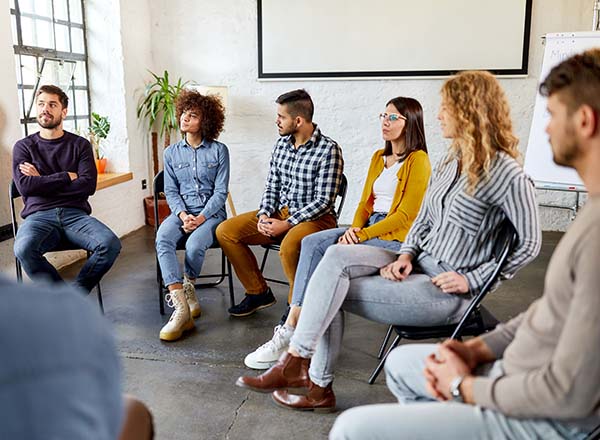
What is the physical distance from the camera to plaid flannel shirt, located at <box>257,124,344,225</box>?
123 inches

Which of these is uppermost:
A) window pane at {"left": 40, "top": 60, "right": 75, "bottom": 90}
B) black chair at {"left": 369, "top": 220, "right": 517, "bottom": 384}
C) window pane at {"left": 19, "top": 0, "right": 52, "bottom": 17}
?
window pane at {"left": 19, "top": 0, "right": 52, "bottom": 17}

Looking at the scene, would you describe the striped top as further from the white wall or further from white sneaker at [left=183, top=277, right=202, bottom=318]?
the white wall

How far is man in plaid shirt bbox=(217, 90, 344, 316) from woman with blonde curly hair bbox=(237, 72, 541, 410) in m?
0.86

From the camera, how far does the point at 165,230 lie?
3.29m

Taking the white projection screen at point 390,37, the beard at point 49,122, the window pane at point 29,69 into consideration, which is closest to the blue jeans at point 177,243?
the beard at point 49,122

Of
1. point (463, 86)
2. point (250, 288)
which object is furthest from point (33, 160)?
point (463, 86)

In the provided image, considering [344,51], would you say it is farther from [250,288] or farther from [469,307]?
[469,307]

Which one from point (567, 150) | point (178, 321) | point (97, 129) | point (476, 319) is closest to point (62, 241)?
point (178, 321)

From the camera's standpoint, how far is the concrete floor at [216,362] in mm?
2268

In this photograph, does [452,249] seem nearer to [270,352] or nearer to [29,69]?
[270,352]

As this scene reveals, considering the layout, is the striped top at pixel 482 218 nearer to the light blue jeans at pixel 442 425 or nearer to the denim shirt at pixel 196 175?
the light blue jeans at pixel 442 425

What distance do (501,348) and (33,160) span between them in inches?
110

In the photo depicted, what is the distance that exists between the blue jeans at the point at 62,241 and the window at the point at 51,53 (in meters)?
1.31

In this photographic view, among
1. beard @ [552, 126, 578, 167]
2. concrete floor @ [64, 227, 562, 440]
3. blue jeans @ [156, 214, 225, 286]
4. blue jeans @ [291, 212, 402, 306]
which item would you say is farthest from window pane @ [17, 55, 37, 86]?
beard @ [552, 126, 578, 167]
